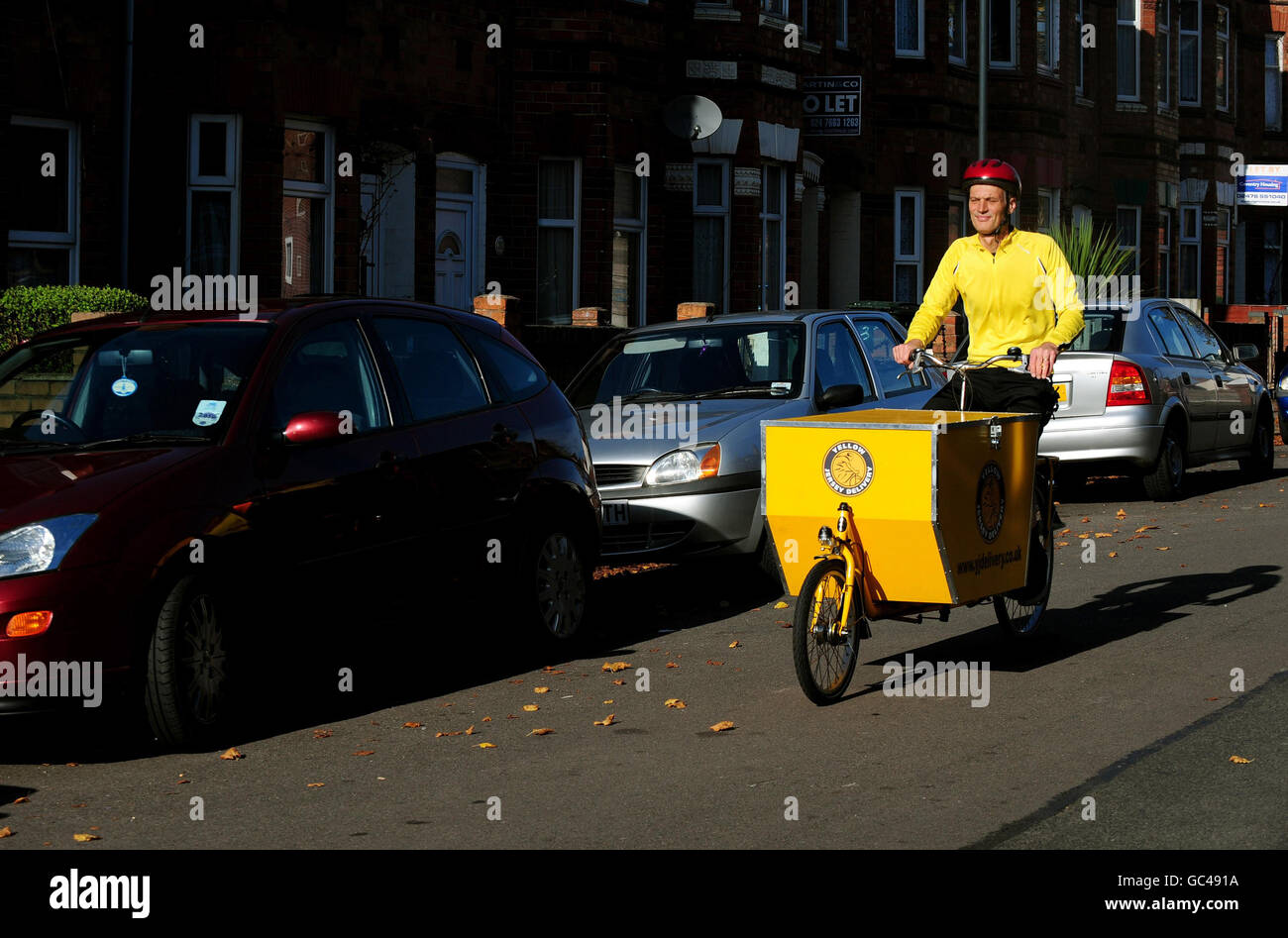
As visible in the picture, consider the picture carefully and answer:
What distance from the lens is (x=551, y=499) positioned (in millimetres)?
9477

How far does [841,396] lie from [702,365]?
3.97ft

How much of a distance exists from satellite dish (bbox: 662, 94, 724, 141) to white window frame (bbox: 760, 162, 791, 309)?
2.93 meters

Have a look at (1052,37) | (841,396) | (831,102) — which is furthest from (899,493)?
(1052,37)

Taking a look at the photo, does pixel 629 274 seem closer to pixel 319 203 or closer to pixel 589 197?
pixel 589 197

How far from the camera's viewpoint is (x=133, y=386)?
8055mm

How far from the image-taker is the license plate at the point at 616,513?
11.2m

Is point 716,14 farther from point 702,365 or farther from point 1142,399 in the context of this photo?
point 702,365

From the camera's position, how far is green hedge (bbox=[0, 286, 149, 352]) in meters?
13.9

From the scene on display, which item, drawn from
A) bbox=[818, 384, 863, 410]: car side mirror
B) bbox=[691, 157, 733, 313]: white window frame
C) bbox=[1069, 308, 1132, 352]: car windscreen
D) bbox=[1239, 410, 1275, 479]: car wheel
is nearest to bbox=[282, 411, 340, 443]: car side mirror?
bbox=[818, 384, 863, 410]: car side mirror

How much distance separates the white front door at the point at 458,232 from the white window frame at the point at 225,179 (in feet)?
11.7

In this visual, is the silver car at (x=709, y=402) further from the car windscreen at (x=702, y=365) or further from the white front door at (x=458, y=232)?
the white front door at (x=458, y=232)

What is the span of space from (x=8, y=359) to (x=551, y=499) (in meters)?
2.68

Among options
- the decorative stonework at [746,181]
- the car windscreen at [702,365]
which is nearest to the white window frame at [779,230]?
the decorative stonework at [746,181]
